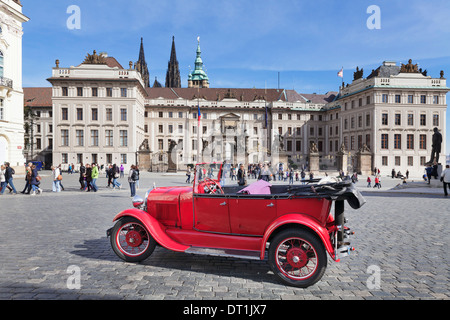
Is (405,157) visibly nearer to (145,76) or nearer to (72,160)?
(72,160)

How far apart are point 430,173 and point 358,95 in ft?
110

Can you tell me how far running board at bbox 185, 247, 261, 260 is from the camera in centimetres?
474

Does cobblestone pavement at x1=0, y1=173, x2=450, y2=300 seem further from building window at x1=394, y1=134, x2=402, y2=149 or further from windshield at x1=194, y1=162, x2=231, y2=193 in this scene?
building window at x1=394, y1=134, x2=402, y2=149

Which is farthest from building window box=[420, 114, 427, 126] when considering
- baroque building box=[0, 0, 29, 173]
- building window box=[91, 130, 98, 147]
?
baroque building box=[0, 0, 29, 173]

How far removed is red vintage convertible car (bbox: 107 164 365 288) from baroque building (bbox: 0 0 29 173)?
31.4 meters

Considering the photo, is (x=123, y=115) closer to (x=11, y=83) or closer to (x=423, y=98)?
(x=11, y=83)

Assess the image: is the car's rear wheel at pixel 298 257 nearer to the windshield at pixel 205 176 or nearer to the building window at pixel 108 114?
the windshield at pixel 205 176

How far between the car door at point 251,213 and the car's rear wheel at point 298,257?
0.35 m

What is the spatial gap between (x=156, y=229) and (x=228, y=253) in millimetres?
1345

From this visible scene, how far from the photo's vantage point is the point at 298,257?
183 inches

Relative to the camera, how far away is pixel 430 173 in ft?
75.4

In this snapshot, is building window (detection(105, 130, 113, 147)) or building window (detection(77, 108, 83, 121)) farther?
building window (detection(105, 130, 113, 147))

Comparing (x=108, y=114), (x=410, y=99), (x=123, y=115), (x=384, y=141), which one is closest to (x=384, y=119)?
(x=384, y=141)
